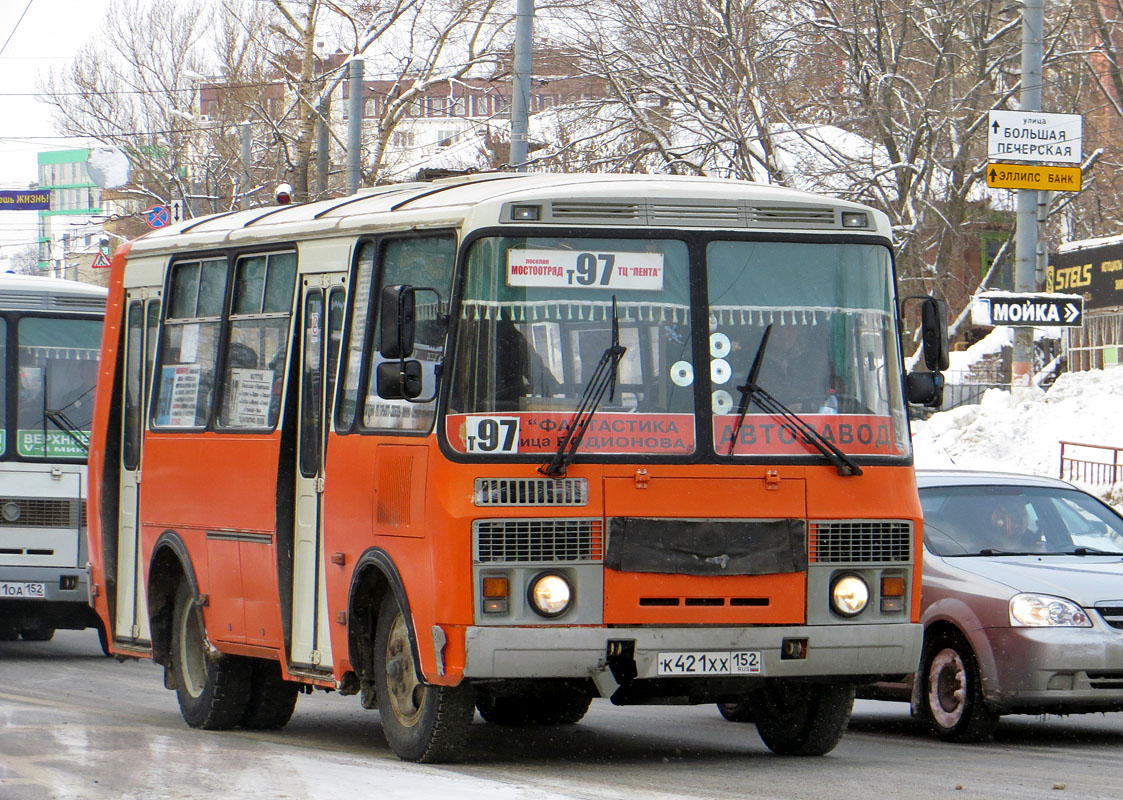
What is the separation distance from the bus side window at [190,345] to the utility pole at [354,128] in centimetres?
1805

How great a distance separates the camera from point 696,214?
899cm

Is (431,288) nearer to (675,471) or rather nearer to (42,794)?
(675,471)

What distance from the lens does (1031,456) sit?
24.7m

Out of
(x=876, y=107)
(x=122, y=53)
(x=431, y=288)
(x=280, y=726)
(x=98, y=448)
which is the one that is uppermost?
(x=122, y=53)

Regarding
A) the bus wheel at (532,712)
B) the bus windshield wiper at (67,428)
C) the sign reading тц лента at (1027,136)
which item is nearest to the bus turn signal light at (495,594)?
the bus wheel at (532,712)

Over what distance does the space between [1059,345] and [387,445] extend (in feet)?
103

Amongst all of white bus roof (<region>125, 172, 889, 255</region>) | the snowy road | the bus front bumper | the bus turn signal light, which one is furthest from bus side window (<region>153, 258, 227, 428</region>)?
the bus front bumper

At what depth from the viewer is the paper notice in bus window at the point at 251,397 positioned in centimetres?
1053

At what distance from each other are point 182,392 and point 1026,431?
16.1m

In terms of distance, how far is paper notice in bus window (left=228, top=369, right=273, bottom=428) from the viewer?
10531 millimetres

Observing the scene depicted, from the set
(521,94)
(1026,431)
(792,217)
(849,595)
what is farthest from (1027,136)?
(849,595)

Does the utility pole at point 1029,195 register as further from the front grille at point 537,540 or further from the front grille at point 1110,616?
the front grille at point 537,540

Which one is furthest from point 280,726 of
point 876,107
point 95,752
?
point 876,107

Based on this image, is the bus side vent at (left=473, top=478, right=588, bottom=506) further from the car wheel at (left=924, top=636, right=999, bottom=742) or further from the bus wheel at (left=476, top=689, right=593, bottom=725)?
the car wheel at (left=924, top=636, right=999, bottom=742)
